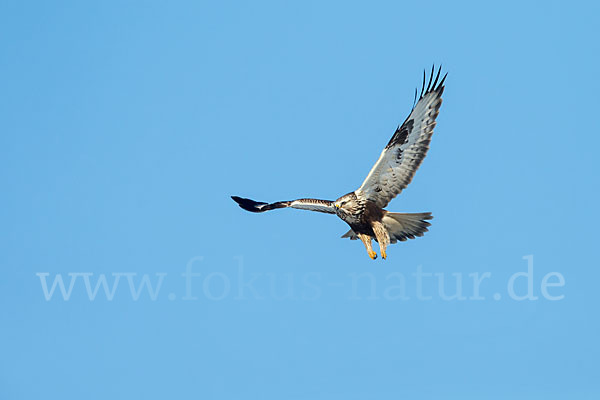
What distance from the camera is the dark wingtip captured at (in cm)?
2619

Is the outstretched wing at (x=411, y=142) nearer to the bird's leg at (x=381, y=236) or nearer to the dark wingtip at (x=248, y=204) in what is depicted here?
the bird's leg at (x=381, y=236)

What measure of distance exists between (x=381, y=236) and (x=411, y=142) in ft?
5.60

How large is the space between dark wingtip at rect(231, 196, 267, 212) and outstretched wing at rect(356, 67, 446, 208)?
8.69ft

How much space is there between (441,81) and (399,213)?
2430mm

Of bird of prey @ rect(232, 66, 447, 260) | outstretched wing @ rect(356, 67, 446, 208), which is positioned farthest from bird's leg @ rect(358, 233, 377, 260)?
outstretched wing @ rect(356, 67, 446, 208)

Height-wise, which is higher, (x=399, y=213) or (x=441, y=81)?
(x=441, y=81)

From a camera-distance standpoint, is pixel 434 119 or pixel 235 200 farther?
pixel 235 200

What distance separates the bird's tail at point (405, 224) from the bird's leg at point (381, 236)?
27 centimetres

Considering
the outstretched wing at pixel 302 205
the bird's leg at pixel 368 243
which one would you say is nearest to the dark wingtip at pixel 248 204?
the outstretched wing at pixel 302 205

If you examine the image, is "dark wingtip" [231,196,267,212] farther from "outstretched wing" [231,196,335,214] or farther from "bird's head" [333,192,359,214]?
"bird's head" [333,192,359,214]

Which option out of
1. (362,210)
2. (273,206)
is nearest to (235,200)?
(273,206)

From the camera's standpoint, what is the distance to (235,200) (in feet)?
88.2

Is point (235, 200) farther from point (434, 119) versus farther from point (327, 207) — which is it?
point (434, 119)

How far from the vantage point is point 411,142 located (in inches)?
953
